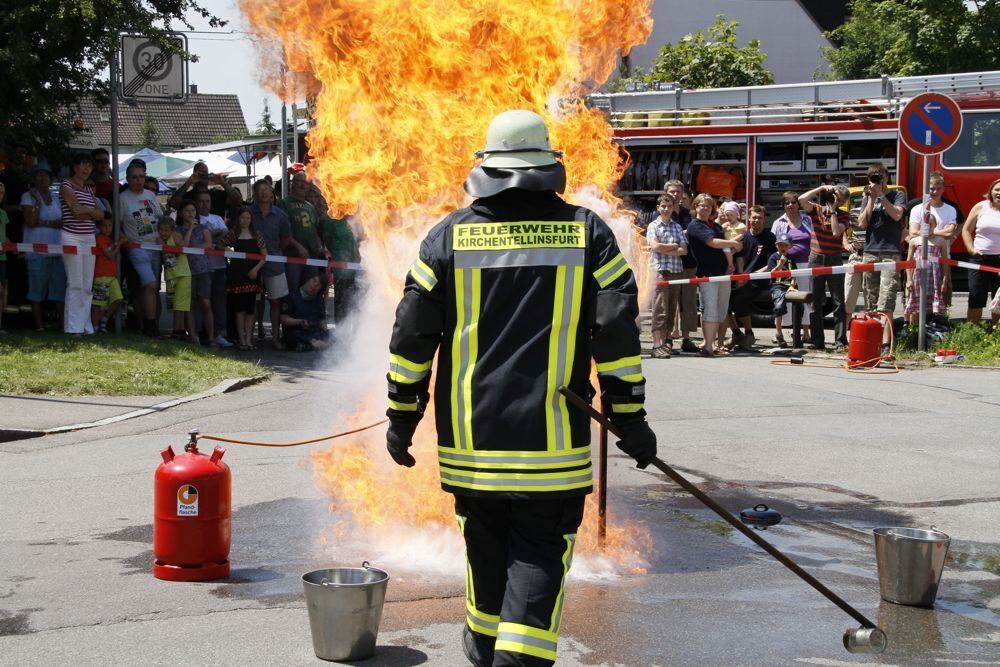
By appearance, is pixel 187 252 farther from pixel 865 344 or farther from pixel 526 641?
pixel 526 641

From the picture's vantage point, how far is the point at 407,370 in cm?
426

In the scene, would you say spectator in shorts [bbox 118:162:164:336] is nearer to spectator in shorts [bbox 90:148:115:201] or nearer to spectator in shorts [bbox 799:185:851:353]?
spectator in shorts [bbox 90:148:115:201]

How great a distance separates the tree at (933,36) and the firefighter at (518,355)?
31.2 metres

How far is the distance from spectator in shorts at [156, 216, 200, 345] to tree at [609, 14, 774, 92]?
2407 centimetres

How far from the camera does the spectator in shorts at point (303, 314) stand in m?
15.0

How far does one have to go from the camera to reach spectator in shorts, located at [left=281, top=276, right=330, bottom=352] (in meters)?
15.0

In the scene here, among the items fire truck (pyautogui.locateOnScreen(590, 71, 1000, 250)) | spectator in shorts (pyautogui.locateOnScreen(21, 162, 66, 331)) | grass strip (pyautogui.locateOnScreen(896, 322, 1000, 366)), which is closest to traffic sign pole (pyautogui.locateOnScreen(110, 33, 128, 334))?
spectator in shorts (pyautogui.locateOnScreen(21, 162, 66, 331))

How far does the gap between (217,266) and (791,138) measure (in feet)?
33.1

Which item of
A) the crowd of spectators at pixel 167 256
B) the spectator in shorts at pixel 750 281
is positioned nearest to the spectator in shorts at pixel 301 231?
the crowd of spectators at pixel 167 256

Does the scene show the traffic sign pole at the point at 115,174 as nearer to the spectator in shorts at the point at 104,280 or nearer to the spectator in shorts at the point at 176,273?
the spectator in shorts at the point at 104,280

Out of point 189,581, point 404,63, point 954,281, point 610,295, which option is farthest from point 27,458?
point 954,281

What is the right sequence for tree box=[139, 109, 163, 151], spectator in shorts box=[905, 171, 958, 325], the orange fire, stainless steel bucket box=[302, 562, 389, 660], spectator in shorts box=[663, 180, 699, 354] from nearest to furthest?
stainless steel bucket box=[302, 562, 389, 660] < the orange fire < spectator in shorts box=[905, 171, 958, 325] < spectator in shorts box=[663, 180, 699, 354] < tree box=[139, 109, 163, 151]

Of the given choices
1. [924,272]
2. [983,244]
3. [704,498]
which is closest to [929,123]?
[924,272]

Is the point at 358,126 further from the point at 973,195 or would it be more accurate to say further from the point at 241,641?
the point at 973,195
